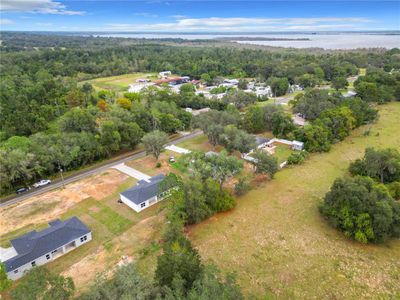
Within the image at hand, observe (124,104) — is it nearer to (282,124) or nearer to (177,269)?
(282,124)

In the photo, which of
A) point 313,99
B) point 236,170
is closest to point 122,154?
point 236,170

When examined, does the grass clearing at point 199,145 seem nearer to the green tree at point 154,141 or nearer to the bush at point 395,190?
the green tree at point 154,141

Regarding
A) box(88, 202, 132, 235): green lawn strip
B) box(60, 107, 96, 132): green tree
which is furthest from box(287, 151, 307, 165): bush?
box(60, 107, 96, 132): green tree

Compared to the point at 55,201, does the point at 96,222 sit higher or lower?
higher

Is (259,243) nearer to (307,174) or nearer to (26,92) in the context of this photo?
(307,174)

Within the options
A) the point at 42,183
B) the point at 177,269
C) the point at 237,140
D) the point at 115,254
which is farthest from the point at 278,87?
the point at 177,269
